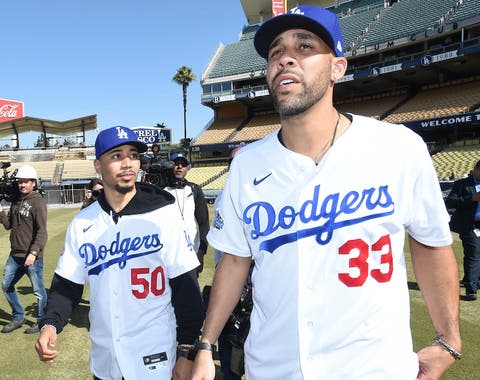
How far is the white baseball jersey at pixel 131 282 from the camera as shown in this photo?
2.30 m

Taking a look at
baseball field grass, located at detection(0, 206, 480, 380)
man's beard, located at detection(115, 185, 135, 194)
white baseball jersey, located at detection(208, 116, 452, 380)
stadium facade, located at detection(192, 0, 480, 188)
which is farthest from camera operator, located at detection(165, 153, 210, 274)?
stadium facade, located at detection(192, 0, 480, 188)

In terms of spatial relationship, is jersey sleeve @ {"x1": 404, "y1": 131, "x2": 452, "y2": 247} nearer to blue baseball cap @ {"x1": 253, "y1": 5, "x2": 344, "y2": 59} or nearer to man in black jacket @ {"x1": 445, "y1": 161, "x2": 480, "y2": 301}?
blue baseball cap @ {"x1": 253, "y1": 5, "x2": 344, "y2": 59}

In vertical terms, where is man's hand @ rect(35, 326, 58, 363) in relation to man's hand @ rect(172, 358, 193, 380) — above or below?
above

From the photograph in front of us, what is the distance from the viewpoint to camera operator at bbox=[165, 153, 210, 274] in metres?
5.16

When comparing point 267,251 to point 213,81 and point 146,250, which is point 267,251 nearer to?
point 146,250

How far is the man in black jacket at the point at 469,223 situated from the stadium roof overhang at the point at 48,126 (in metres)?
40.5

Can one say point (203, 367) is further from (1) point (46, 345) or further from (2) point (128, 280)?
(1) point (46, 345)

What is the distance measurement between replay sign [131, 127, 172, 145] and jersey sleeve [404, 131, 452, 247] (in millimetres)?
37920

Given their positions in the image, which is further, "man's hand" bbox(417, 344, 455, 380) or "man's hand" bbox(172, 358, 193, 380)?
"man's hand" bbox(172, 358, 193, 380)

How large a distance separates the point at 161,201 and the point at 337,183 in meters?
1.43

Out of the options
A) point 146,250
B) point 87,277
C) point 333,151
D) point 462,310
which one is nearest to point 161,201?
point 146,250

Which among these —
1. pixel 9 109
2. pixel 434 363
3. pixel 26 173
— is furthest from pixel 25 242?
pixel 9 109

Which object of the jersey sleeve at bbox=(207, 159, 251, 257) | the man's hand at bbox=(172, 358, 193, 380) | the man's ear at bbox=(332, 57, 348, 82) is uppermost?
the man's ear at bbox=(332, 57, 348, 82)

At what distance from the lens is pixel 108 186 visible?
261cm
